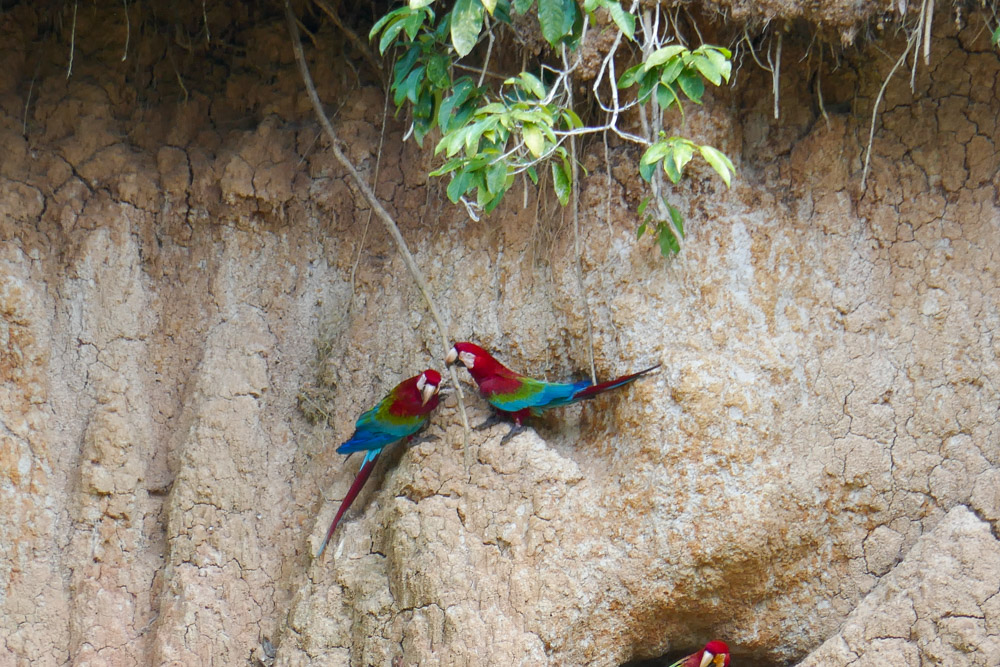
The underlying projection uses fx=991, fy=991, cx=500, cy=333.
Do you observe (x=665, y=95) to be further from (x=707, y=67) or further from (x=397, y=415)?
(x=397, y=415)

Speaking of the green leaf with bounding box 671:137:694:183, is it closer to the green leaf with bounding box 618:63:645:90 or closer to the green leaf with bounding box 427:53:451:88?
the green leaf with bounding box 618:63:645:90

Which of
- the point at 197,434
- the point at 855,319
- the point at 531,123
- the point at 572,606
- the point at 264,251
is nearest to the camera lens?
the point at 531,123

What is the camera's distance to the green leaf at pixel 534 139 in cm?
221

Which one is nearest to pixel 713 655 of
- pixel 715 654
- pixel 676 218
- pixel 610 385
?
pixel 715 654

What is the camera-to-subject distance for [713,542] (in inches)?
109

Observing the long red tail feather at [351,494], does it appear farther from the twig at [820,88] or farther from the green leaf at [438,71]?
the twig at [820,88]

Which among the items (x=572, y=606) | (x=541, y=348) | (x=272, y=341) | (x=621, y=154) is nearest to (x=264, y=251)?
(x=272, y=341)

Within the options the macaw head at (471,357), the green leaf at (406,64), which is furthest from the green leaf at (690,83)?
the macaw head at (471,357)

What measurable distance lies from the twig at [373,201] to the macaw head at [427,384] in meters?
0.07

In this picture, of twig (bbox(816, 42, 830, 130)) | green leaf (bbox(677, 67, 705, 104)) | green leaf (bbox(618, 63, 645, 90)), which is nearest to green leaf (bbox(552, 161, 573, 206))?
green leaf (bbox(618, 63, 645, 90))

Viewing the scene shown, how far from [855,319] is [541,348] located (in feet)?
3.08

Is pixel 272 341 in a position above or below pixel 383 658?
above

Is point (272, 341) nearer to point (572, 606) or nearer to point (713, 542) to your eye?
point (572, 606)

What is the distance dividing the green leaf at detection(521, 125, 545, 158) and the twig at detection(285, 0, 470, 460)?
939 mm
